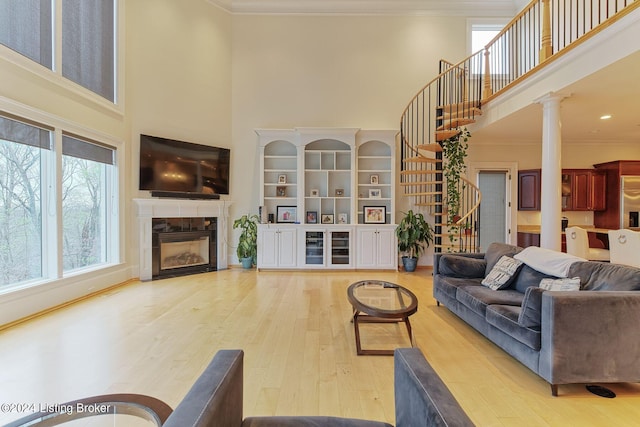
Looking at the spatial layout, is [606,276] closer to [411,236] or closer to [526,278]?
[526,278]

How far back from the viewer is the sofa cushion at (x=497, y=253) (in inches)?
135

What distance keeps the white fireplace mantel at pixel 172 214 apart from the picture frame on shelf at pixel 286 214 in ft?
3.39

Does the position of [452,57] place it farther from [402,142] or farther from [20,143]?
[20,143]

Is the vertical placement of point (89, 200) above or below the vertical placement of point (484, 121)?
below

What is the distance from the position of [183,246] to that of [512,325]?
5209mm

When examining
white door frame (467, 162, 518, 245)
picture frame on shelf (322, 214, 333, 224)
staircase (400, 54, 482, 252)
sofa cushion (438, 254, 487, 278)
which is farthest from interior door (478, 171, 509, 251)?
sofa cushion (438, 254, 487, 278)

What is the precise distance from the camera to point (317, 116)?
20.7ft

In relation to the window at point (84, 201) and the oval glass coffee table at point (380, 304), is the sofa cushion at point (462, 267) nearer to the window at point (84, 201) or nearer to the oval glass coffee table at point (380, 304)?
the oval glass coffee table at point (380, 304)

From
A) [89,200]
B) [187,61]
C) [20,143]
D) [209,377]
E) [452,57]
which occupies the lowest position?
[209,377]

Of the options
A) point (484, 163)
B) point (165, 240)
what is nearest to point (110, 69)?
point (165, 240)

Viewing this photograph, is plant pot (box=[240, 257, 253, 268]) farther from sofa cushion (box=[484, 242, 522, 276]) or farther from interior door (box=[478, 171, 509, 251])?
interior door (box=[478, 171, 509, 251])

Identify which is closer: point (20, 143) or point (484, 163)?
point (20, 143)

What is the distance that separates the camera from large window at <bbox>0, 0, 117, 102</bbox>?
3227mm

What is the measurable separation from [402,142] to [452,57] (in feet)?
7.03
